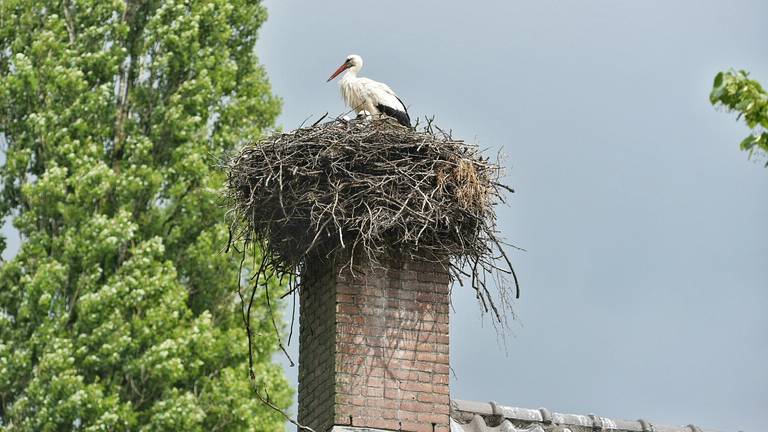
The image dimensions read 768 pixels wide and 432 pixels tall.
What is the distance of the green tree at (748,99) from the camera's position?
346 inches

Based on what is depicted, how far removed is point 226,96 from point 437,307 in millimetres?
14570

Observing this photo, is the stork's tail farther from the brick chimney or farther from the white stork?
the brick chimney

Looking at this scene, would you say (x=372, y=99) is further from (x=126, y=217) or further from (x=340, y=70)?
(x=126, y=217)

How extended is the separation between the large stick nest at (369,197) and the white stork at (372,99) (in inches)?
73.8

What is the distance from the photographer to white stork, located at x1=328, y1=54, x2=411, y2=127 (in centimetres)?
1348

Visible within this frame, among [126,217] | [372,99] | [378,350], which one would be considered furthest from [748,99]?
[126,217]

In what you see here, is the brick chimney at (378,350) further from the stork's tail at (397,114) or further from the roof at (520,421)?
the stork's tail at (397,114)

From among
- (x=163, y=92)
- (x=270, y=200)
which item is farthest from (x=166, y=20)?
(x=270, y=200)

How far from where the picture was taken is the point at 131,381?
22.4 metres

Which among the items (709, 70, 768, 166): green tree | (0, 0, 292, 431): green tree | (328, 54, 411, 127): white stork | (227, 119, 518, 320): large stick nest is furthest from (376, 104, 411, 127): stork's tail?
(0, 0, 292, 431): green tree

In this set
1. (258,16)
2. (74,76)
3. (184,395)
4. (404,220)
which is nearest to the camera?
(404,220)

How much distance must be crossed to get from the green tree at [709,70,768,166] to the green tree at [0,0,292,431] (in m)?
13.6

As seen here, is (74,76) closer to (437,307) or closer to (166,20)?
(166,20)

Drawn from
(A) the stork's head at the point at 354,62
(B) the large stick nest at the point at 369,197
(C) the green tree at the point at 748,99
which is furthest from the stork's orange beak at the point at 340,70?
(C) the green tree at the point at 748,99
